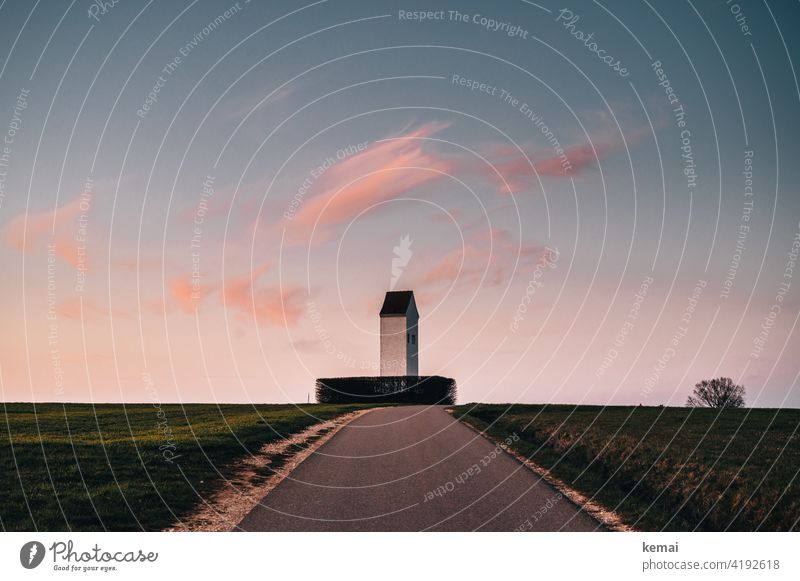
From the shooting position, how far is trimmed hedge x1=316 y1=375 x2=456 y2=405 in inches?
2351

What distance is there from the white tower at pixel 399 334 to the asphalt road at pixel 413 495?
50.8 meters

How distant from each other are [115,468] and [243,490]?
17.0 ft

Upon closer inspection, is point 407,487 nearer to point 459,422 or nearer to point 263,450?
point 263,450

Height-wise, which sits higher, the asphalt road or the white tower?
the white tower

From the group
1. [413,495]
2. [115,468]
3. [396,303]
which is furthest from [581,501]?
[396,303]

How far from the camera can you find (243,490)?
15789 mm

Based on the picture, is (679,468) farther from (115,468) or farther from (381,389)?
(381,389)

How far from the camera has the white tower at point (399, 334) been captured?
74.4 metres

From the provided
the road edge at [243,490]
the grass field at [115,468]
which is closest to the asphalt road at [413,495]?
the road edge at [243,490]

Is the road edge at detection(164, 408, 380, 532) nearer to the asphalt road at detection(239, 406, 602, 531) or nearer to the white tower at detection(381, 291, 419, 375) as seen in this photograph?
the asphalt road at detection(239, 406, 602, 531)

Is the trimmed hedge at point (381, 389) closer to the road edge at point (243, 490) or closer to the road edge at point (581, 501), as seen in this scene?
the road edge at point (243, 490)

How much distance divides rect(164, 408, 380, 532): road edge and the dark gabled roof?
170 ft
